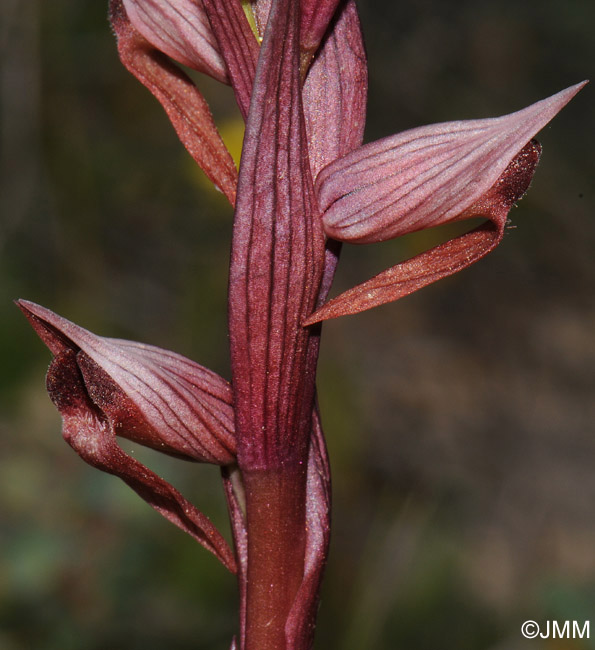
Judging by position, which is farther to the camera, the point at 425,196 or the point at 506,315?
the point at 506,315

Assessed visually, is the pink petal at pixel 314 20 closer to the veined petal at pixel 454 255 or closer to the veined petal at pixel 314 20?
the veined petal at pixel 314 20

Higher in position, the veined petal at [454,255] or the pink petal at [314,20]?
the pink petal at [314,20]

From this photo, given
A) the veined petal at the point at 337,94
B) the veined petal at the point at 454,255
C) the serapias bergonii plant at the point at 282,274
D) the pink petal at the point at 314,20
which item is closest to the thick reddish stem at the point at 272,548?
the serapias bergonii plant at the point at 282,274

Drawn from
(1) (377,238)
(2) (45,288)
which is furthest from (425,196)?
(2) (45,288)

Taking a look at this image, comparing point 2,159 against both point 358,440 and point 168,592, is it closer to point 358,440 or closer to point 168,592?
point 358,440

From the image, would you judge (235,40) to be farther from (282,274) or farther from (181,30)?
(282,274)

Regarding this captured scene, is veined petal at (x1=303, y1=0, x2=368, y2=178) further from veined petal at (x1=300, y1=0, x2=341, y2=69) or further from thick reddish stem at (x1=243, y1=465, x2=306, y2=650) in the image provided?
thick reddish stem at (x1=243, y1=465, x2=306, y2=650)
